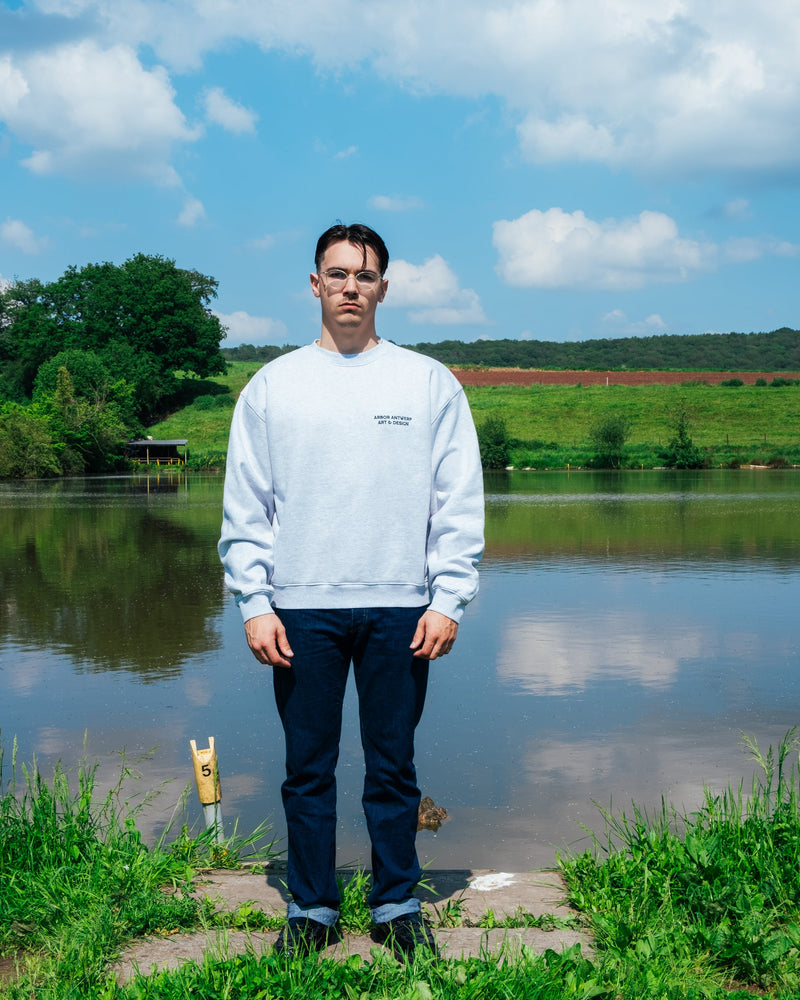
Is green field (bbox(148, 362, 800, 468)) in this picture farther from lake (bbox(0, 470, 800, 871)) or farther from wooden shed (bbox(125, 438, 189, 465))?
lake (bbox(0, 470, 800, 871))

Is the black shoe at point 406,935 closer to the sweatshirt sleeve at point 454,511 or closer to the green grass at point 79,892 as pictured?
the green grass at point 79,892

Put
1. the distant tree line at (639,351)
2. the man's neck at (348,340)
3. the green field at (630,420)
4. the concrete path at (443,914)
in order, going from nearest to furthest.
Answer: the concrete path at (443,914) → the man's neck at (348,340) → the green field at (630,420) → the distant tree line at (639,351)

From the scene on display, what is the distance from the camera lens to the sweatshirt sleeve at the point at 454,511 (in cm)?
315

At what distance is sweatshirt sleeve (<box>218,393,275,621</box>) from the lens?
3.16m

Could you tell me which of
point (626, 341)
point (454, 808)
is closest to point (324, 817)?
point (454, 808)

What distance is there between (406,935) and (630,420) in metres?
65.7

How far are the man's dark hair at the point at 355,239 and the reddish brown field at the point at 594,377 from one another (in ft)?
250

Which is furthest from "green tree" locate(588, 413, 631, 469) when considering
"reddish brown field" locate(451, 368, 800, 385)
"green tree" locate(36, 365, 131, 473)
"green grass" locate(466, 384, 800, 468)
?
"green tree" locate(36, 365, 131, 473)

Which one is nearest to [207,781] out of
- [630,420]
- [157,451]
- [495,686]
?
[495,686]

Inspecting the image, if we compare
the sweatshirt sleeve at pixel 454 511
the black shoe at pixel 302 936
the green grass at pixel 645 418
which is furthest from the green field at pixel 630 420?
the black shoe at pixel 302 936

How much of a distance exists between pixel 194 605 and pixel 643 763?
6.96 meters

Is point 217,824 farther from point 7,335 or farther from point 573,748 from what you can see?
point 7,335

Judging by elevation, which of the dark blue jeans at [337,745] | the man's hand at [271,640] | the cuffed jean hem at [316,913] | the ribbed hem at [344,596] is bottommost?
the cuffed jean hem at [316,913]

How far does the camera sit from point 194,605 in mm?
11648
